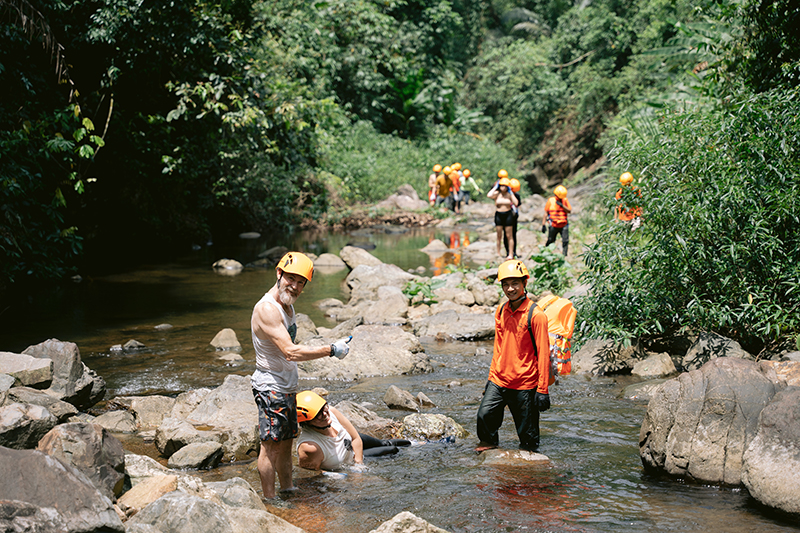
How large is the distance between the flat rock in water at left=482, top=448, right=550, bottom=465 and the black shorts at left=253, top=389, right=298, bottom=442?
1.84 meters

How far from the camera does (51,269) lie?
11.6 meters

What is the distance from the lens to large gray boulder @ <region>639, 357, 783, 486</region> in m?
5.17

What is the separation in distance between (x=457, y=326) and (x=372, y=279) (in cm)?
372

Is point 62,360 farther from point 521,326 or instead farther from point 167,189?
point 167,189

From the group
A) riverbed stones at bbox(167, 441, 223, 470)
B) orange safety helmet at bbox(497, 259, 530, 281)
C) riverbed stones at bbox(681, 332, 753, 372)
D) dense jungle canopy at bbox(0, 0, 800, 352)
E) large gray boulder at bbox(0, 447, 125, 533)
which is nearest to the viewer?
large gray boulder at bbox(0, 447, 125, 533)

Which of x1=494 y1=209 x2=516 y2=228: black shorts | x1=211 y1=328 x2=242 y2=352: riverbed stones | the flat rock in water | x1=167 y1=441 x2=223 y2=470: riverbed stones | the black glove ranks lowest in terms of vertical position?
x1=167 y1=441 x2=223 y2=470: riverbed stones

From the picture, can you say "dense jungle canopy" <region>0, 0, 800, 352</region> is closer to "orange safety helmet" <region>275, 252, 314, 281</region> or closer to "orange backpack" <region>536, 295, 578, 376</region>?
"orange backpack" <region>536, 295, 578, 376</region>

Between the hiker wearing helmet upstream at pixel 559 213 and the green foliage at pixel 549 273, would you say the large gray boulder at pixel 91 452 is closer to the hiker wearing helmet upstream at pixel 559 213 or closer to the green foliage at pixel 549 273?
the green foliage at pixel 549 273

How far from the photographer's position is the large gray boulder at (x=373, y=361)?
28.6 ft

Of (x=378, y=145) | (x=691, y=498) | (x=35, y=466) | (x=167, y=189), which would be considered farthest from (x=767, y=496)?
(x=378, y=145)

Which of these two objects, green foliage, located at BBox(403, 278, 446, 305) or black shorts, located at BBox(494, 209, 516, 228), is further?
black shorts, located at BBox(494, 209, 516, 228)

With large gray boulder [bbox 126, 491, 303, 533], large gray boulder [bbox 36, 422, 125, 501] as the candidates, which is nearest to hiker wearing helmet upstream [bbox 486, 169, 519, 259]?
large gray boulder [bbox 36, 422, 125, 501]

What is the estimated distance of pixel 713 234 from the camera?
8.16m

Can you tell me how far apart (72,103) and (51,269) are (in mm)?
2960
